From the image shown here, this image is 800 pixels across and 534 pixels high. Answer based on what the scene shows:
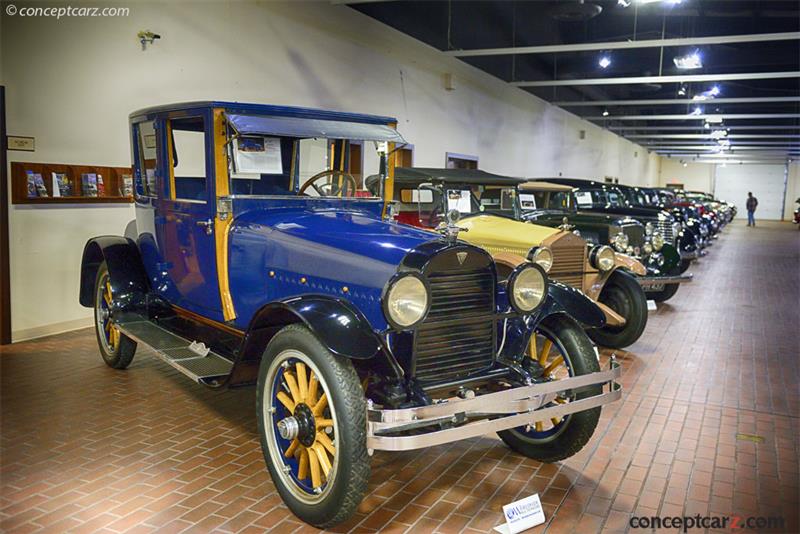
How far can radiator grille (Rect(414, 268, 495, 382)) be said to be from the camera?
2.74 meters

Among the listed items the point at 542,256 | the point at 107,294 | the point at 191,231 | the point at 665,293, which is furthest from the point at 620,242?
the point at 107,294

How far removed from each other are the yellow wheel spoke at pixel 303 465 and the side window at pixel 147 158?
217 cm

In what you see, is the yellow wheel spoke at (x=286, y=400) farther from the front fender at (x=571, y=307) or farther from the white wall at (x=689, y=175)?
the white wall at (x=689, y=175)

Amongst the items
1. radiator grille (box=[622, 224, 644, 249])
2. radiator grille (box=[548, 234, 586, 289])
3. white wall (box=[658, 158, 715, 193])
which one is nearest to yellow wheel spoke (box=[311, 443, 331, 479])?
radiator grille (box=[548, 234, 586, 289])

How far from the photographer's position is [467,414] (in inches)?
97.8

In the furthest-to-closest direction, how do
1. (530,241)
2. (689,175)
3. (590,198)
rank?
(689,175), (590,198), (530,241)

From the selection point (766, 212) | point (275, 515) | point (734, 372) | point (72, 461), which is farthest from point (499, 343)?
point (766, 212)

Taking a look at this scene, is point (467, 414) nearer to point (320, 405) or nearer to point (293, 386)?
point (320, 405)

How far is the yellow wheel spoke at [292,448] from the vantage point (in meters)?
2.64

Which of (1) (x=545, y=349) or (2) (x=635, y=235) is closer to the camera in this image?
(1) (x=545, y=349)

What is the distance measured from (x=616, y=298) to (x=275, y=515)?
393 centimetres

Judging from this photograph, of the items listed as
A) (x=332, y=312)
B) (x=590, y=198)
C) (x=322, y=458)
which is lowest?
(x=322, y=458)

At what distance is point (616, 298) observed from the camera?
18.4ft

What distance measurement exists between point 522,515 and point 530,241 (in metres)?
3.04
